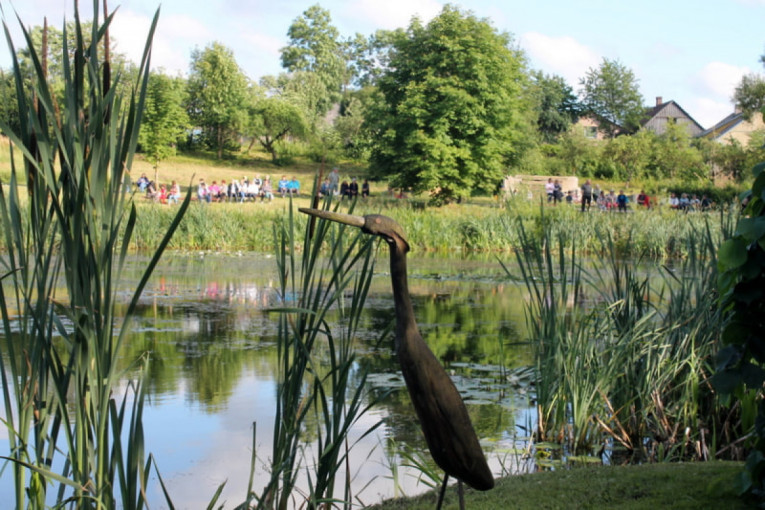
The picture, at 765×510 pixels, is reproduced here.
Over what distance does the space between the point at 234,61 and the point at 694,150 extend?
2772 cm

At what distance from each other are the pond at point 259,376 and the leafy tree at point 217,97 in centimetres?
3299

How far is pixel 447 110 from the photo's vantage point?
27312 mm

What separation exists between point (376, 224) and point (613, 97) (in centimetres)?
6255

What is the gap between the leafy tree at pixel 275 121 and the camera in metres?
46.6

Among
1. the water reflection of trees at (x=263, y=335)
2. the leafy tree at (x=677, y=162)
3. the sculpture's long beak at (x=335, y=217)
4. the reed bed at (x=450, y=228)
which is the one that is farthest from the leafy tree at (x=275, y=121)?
the sculpture's long beak at (x=335, y=217)

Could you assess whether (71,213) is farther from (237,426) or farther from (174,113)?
(174,113)

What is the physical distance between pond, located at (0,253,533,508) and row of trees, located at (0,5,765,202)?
7.50ft

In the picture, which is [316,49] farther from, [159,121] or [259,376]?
[259,376]

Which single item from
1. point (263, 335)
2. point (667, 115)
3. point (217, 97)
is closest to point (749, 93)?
point (667, 115)

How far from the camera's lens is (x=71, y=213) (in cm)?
238

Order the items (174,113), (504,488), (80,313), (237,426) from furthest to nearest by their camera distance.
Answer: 1. (174,113)
2. (237,426)
3. (504,488)
4. (80,313)

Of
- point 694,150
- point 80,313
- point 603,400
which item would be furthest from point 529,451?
point 694,150

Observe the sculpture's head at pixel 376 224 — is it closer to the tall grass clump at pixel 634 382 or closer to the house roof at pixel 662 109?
the tall grass clump at pixel 634 382

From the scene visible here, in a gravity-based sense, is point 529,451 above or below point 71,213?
below
